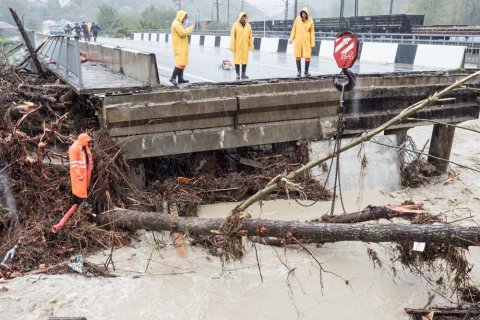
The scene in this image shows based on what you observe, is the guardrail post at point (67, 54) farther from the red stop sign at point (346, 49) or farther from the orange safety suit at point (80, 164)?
the red stop sign at point (346, 49)

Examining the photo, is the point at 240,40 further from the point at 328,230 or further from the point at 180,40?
the point at 328,230

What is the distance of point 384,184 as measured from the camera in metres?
8.35

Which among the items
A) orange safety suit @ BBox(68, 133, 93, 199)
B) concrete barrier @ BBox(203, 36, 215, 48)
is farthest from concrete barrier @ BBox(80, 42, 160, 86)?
concrete barrier @ BBox(203, 36, 215, 48)

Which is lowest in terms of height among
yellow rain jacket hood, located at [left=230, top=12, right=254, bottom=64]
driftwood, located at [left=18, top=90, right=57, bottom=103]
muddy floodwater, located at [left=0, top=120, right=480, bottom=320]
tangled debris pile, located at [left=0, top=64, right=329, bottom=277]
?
muddy floodwater, located at [left=0, top=120, right=480, bottom=320]

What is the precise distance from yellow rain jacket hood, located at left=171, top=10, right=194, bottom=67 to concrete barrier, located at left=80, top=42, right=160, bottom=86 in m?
0.90

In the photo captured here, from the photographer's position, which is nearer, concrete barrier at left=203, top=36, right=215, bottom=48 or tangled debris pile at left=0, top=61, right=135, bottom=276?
tangled debris pile at left=0, top=61, right=135, bottom=276

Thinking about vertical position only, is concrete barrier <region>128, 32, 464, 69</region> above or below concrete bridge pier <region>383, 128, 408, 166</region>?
above

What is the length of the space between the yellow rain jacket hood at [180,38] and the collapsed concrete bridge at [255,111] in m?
1.93

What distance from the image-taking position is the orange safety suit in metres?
5.73

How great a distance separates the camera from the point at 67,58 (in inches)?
345

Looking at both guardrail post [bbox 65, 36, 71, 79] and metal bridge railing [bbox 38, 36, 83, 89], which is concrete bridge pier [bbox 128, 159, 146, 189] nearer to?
metal bridge railing [bbox 38, 36, 83, 89]

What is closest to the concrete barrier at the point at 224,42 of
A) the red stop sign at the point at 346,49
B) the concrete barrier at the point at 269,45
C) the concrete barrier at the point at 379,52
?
the concrete barrier at the point at 269,45

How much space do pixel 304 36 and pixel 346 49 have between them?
536cm

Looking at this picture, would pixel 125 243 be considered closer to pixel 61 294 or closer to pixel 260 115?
pixel 61 294
